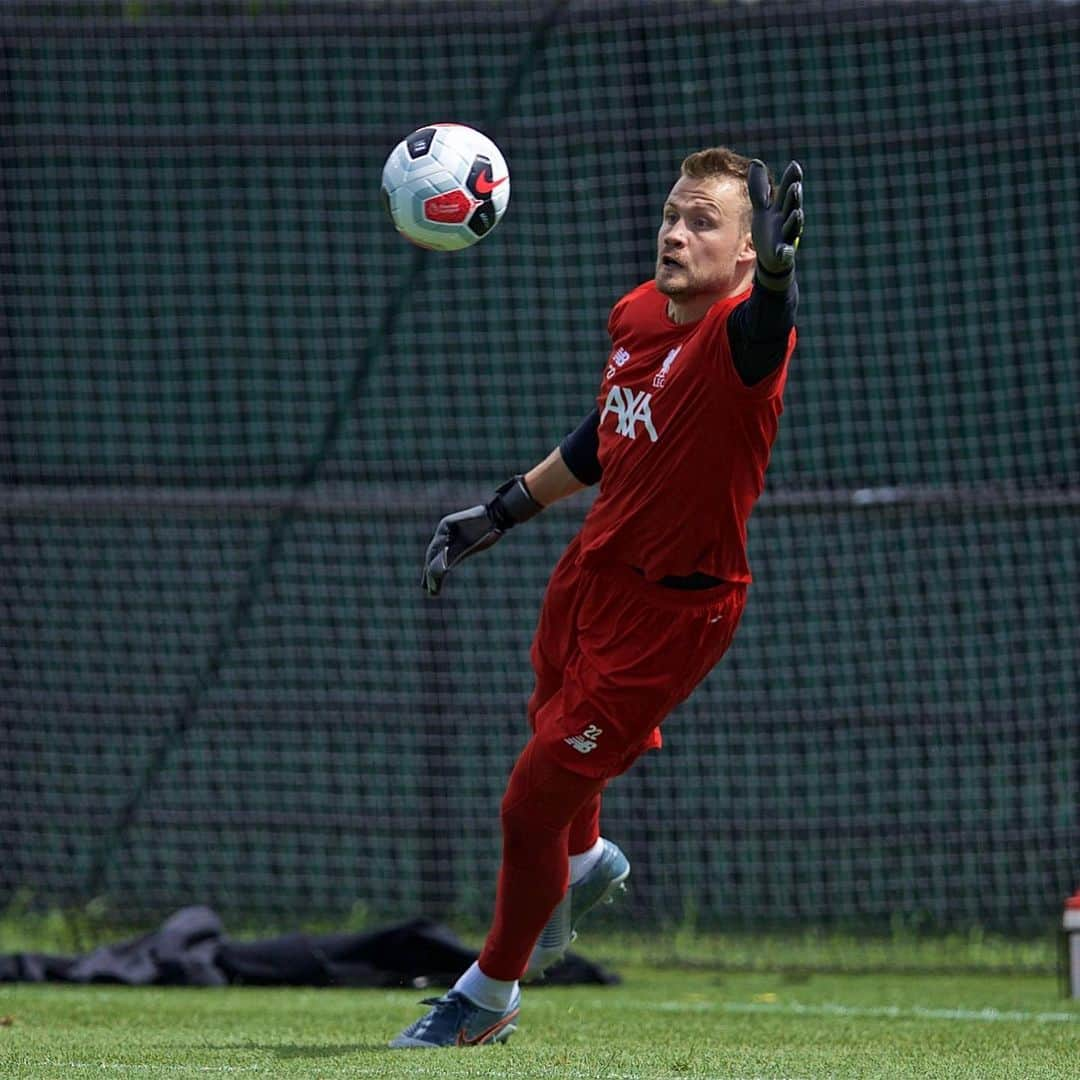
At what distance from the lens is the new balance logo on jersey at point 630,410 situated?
475 centimetres

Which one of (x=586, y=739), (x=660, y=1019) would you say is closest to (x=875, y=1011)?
(x=660, y=1019)

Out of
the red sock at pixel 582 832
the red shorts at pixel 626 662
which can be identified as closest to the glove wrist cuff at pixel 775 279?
the red shorts at pixel 626 662

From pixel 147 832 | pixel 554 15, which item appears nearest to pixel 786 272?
pixel 554 15

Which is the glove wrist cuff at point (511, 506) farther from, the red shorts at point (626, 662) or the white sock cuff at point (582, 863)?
the white sock cuff at point (582, 863)

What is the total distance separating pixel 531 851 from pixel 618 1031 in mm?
873

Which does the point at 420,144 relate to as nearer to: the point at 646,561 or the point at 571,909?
the point at 646,561

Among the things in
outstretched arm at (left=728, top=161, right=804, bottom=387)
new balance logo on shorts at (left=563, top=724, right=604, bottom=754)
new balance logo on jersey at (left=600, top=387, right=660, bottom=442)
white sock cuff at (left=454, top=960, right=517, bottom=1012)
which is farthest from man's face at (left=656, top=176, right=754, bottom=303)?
white sock cuff at (left=454, top=960, right=517, bottom=1012)

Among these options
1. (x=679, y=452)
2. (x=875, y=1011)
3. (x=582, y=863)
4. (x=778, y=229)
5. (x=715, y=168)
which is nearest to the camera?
(x=778, y=229)

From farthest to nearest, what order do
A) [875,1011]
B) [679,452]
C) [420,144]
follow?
1. [875,1011]
2. [420,144]
3. [679,452]

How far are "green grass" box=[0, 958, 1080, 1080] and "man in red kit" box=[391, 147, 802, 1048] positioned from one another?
0.40m

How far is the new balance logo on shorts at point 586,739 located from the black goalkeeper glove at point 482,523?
0.66 metres

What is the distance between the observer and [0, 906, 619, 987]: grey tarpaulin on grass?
689 centimetres

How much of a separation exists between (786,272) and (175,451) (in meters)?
5.22

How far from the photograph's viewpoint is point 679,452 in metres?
4.68
